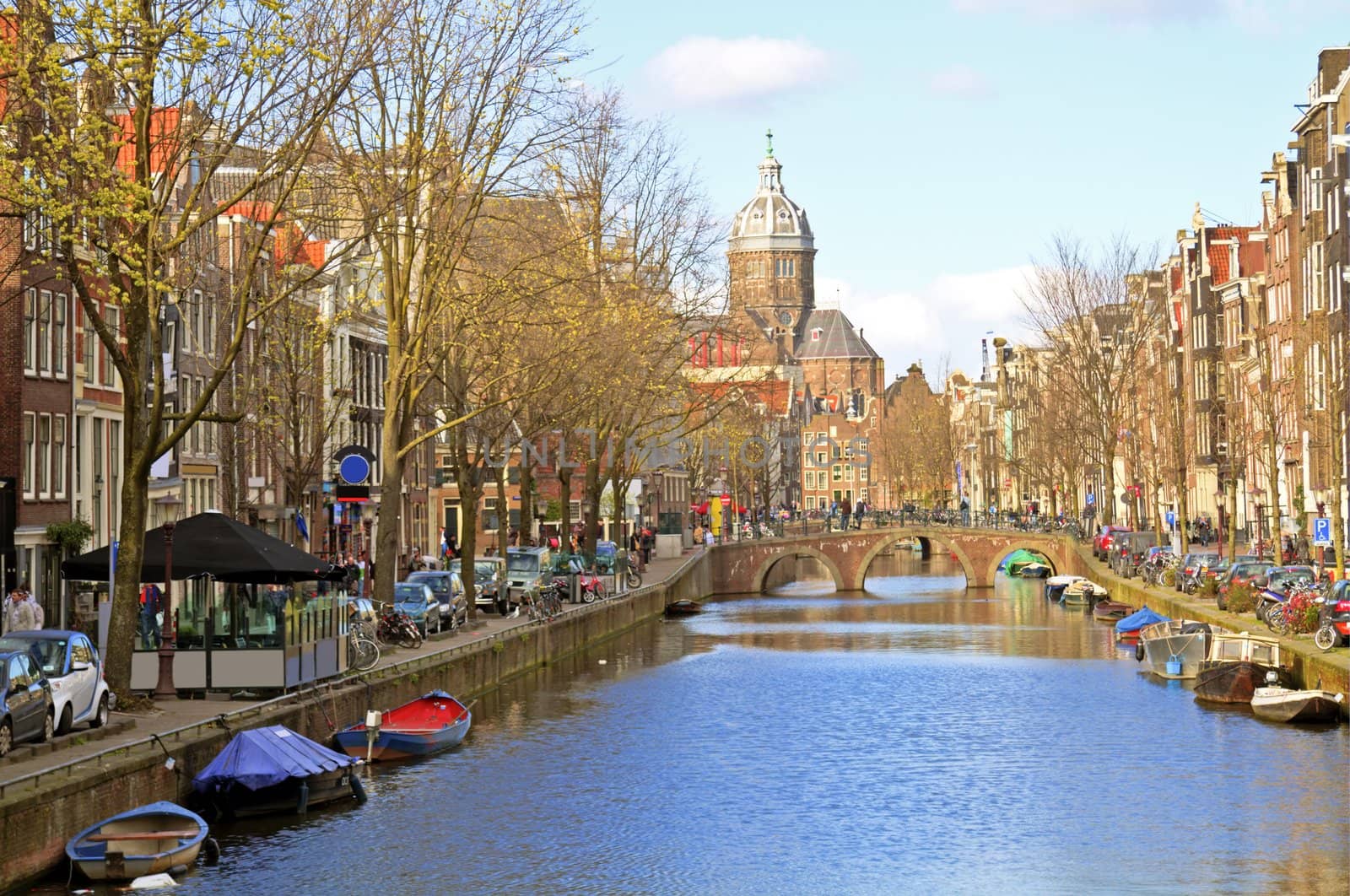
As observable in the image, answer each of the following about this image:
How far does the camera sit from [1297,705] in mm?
43062

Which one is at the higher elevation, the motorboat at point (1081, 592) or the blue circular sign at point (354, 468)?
the blue circular sign at point (354, 468)

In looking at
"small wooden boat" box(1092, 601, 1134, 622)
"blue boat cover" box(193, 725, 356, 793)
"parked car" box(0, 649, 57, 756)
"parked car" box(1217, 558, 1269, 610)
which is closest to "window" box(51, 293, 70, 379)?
"blue boat cover" box(193, 725, 356, 793)

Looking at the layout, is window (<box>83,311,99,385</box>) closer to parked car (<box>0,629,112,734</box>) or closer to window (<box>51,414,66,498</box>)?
window (<box>51,414,66,498</box>)

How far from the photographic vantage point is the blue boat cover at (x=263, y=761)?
30469 mm

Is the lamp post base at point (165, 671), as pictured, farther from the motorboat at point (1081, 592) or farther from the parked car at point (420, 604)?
the motorboat at point (1081, 592)

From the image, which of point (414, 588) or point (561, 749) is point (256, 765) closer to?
point (561, 749)

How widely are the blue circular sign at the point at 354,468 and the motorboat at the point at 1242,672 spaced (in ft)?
65.2

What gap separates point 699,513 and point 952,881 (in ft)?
417

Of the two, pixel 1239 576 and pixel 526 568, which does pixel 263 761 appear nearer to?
pixel 1239 576

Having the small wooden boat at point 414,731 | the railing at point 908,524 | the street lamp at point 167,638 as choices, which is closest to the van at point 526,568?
the small wooden boat at point 414,731

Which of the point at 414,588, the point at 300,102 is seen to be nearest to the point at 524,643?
the point at 414,588

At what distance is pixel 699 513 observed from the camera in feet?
511

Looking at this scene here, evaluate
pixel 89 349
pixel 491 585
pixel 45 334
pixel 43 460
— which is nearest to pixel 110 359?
pixel 89 349

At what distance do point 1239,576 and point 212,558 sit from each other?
3481 cm
